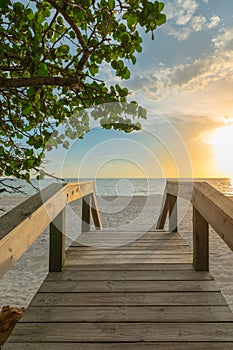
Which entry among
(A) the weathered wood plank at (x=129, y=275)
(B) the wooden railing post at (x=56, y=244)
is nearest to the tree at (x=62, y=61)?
(B) the wooden railing post at (x=56, y=244)

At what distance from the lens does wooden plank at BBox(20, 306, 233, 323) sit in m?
1.92

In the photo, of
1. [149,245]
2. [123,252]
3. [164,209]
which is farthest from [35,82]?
[164,209]

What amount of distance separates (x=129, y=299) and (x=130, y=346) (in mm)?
573

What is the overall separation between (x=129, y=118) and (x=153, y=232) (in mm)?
2897

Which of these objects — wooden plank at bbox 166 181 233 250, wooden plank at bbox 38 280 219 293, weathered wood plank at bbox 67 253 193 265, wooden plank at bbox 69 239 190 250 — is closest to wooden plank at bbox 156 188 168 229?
wooden plank at bbox 69 239 190 250

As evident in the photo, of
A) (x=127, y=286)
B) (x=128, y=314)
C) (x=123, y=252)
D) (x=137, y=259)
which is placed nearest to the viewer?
(x=128, y=314)

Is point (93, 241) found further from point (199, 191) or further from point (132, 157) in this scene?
point (132, 157)

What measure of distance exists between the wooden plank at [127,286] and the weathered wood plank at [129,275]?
9 centimetres

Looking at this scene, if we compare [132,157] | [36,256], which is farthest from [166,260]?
[36,256]

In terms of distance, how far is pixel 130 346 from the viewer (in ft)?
5.44

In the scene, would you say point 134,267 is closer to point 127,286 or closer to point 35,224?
point 127,286

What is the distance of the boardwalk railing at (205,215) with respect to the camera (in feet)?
5.16

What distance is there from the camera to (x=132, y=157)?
611 centimetres

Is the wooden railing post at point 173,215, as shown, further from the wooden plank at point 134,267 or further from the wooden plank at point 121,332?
the wooden plank at point 121,332
